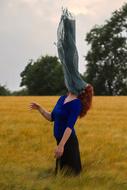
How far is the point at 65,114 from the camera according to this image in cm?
696

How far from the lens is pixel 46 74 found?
83500 millimetres

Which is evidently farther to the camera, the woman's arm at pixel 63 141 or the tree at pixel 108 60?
the tree at pixel 108 60

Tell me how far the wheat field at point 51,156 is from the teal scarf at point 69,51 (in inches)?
39.3

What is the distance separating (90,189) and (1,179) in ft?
2.86

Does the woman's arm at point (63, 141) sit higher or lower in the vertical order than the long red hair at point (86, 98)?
A: lower

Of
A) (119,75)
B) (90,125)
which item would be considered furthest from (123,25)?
(90,125)

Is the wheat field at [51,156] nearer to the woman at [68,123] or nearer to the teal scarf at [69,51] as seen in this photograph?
the woman at [68,123]

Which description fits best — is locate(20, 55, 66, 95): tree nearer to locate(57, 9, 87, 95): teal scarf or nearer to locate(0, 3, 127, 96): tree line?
locate(0, 3, 127, 96): tree line

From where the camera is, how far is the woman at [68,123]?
6.79 metres

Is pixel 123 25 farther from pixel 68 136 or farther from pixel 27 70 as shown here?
pixel 68 136

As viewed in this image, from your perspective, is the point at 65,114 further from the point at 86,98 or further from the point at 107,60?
the point at 107,60

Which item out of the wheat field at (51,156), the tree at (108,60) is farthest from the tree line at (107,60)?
the wheat field at (51,156)

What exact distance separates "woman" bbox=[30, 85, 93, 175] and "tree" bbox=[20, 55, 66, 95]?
69987 mm

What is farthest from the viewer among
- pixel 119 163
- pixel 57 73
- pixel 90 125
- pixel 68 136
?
pixel 57 73
